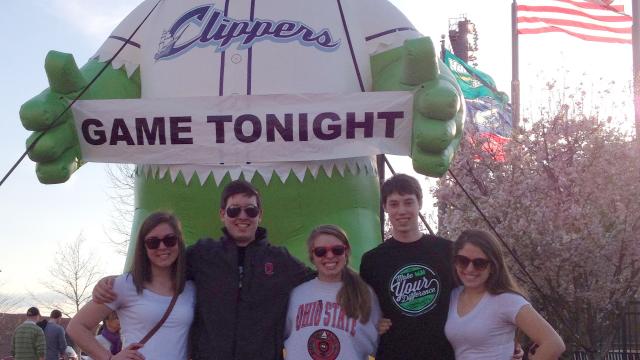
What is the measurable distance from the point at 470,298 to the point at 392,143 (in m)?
2.11

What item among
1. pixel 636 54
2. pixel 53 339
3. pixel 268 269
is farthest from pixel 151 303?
pixel 636 54

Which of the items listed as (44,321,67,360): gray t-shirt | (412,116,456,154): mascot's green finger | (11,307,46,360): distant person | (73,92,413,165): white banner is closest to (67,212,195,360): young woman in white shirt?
(73,92,413,165): white banner

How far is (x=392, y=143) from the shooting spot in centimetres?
563

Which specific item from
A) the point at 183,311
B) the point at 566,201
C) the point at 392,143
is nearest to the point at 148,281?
the point at 183,311

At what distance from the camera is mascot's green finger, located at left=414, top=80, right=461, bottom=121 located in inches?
212

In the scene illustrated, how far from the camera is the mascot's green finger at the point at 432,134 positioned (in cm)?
541

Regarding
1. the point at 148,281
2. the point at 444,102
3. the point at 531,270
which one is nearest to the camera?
the point at 148,281

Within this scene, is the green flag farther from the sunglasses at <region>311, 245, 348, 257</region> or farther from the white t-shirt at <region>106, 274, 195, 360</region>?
the white t-shirt at <region>106, 274, 195, 360</region>

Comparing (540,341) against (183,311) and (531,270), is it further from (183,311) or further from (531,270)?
(531,270)

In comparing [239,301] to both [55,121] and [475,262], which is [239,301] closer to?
[475,262]

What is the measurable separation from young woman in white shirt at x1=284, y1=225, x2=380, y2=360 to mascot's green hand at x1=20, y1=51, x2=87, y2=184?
2558 mm

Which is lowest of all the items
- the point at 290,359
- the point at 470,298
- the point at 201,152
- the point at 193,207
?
the point at 290,359

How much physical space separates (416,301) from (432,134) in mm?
1832

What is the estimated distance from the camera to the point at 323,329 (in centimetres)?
364
